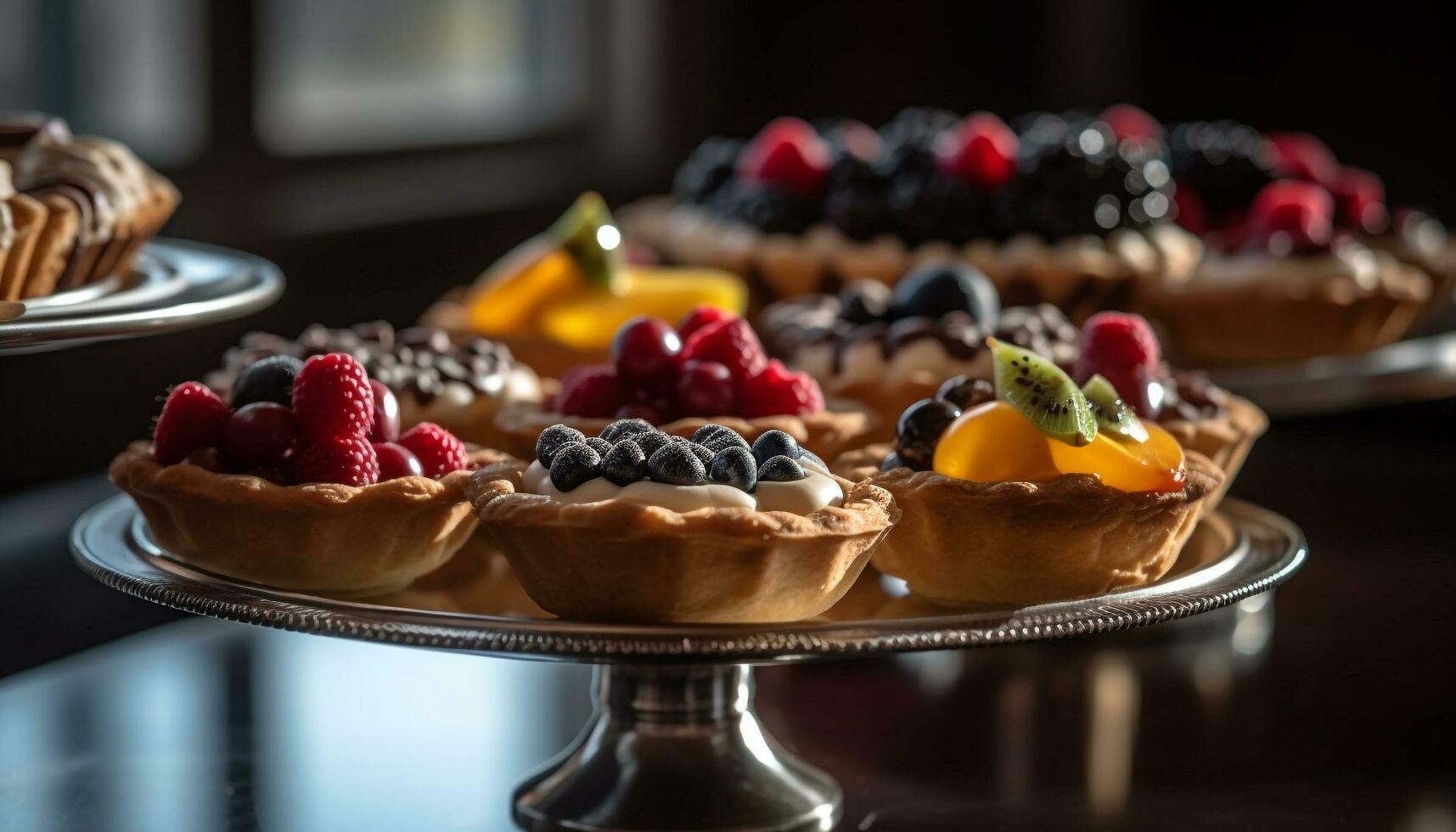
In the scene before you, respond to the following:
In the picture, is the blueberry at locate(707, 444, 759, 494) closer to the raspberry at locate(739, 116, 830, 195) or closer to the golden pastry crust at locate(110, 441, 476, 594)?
the golden pastry crust at locate(110, 441, 476, 594)

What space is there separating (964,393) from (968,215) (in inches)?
58.6

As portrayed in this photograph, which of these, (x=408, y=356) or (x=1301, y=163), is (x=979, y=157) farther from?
(x=408, y=356)

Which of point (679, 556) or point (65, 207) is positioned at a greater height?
point (65, 207)

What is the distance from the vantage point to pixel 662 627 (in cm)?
169

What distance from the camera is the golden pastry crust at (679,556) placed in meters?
1.69

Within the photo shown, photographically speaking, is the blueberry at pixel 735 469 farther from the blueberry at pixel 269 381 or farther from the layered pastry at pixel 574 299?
the layered pastry at pixel 574 299

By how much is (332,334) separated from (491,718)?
0.54 m

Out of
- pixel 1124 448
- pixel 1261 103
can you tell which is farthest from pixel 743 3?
pixel 1124 448

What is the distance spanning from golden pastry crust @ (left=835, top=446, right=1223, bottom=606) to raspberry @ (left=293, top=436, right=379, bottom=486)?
521 mm

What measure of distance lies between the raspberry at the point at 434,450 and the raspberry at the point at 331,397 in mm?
76

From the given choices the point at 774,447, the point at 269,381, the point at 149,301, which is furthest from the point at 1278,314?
the point at 149,301

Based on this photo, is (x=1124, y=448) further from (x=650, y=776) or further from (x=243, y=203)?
(x=243, y=203)

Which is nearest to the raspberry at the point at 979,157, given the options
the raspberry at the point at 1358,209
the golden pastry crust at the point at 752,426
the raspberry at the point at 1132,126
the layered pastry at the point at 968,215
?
the layered pastry at the point at 968,215

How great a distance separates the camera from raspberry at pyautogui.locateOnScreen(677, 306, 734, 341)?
7.47 feet
